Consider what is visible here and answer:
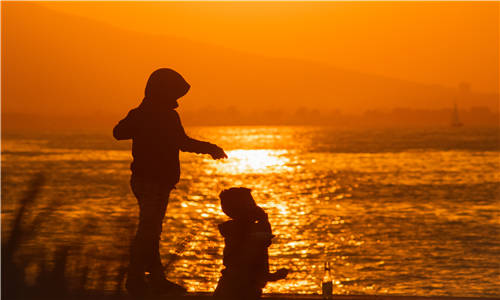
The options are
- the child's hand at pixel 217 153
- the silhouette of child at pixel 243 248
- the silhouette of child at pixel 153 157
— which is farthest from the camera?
the silhouette of child at pixel 153 157

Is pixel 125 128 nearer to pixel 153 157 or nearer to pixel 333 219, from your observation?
pixel 153 157

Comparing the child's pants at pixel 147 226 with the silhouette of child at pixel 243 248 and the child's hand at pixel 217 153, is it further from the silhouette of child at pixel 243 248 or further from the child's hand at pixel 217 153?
the silhouette of child at pixel 243 248

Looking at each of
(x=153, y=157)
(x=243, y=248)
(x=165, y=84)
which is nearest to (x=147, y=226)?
(x=153, y=157)

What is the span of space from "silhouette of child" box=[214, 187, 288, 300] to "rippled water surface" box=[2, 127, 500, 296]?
47 centimetres

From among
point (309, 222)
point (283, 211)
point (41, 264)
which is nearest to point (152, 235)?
point (41, 264)

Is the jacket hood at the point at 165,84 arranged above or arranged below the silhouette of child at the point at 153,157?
above

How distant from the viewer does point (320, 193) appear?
65.9m

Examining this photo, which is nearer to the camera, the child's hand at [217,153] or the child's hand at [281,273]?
the child's hand at [281,273]

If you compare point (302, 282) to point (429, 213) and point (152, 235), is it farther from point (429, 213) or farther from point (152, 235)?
point (429, 213)

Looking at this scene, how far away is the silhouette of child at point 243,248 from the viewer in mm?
4453

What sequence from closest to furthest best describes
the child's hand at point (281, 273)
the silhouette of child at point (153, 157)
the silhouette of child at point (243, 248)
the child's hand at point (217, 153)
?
the child's hand at point (281, 273)
the silhouette of child at point (243, 248)
the child's hand at point (217, 153)
the silhouette of child at point (153, 157)

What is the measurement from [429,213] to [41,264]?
162ft

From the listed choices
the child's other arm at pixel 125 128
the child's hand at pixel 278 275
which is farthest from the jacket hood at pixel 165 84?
the child's hand at pixel 278 275

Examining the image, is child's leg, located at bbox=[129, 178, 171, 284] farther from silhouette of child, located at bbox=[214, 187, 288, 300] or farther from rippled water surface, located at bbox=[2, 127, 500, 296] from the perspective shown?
silhouette of child, located at bbox=[214, 187, 288, 300]
